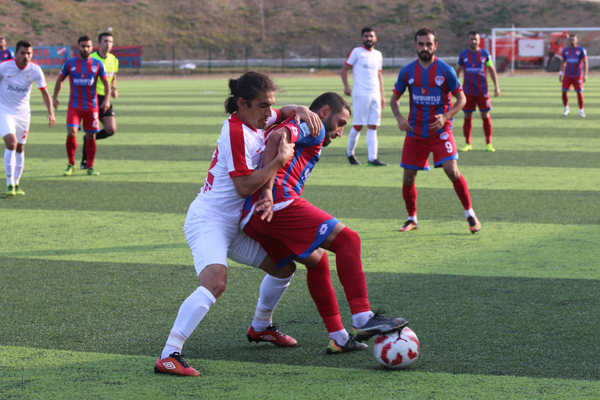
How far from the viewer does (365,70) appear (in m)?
10.9

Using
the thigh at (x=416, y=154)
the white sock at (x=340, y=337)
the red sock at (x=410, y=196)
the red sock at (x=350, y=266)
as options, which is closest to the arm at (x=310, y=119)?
the red sock at (x=350, y=266)

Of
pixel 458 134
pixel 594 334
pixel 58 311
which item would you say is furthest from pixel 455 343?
pixel 458 134

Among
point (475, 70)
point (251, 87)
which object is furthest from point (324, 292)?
point (475, 70)

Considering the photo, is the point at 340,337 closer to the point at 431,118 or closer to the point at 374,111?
the point at 431,118

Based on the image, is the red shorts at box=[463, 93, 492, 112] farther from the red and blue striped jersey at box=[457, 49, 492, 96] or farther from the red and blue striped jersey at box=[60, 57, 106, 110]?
the red and blue striped jersey at box=[60, 57, 106, 110]

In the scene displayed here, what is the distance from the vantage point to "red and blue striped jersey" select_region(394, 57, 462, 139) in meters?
6.74

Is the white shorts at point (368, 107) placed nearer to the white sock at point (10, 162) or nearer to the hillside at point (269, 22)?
the white sock at point (10, 162)

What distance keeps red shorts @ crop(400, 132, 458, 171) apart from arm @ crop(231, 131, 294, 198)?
3.32 m

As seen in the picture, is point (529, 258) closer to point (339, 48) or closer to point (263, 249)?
point (263, 249)

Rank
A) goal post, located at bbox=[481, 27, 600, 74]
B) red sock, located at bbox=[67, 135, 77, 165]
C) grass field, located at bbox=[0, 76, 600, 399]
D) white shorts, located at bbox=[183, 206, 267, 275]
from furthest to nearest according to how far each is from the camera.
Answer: goal post, located at bbox=[481, 27, 600, 74], red sock, located at bbox=[67, 135, 77, 165], white shorts, located at bbox=[183, 206, 267, 275], grass field, located at bbox=[0, 76, 600, 399]

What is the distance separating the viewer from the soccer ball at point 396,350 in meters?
3.60

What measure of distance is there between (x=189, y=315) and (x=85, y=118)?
7.32m

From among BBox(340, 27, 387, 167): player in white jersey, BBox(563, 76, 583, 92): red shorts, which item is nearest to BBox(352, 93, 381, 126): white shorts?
BBox(340, 27, 387, 167): player in white jersey

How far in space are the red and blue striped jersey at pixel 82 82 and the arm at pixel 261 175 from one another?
281 inches
